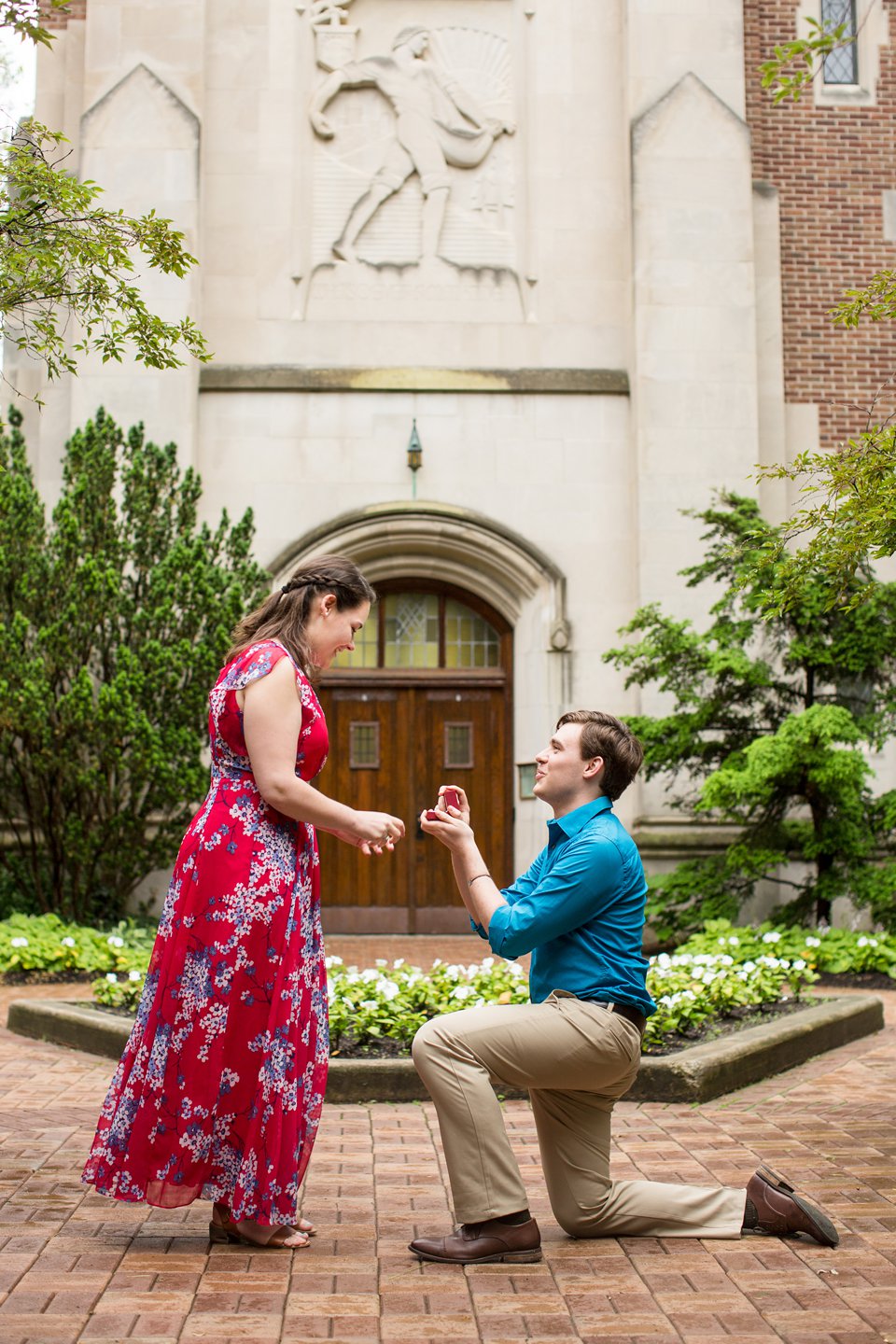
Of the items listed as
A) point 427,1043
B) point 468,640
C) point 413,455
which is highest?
point 413,455

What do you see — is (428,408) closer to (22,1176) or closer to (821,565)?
(821,565)

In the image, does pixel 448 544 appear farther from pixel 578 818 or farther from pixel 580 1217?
pixel 580 1217

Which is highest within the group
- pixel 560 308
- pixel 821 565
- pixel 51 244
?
pixel 560 308

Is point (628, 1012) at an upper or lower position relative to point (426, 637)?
lower

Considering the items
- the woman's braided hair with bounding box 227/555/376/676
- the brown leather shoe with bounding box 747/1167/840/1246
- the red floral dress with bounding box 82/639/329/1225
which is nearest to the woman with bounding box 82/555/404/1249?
the red floral dress with bounding box 82/639/329/1225

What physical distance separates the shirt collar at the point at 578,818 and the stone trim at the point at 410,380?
9.35m

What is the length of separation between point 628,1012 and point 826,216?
11.7 m

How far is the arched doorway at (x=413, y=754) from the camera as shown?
42.6 ft

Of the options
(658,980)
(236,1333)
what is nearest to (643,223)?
(658,980)

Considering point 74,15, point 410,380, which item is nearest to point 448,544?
point 410,380

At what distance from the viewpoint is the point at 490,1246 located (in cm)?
358

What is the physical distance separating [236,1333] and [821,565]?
3.17 meters

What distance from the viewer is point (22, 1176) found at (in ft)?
14.9

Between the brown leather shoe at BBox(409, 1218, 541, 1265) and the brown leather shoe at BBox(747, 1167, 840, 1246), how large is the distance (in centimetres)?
67
